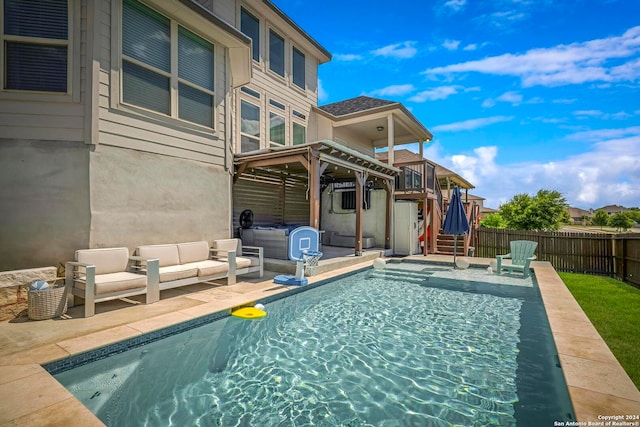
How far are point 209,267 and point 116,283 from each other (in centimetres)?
172

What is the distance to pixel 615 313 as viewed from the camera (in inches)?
207

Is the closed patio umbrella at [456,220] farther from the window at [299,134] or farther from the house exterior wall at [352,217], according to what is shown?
the window at [299,134]

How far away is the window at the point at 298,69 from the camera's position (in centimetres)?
1205

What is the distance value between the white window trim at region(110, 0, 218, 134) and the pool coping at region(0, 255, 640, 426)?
396cm

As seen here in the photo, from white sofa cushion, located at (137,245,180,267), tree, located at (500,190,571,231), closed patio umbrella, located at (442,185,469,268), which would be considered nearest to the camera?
white sofa cushion, located at (137,245,180,267)

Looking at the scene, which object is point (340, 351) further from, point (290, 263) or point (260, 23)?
point (260, 23)

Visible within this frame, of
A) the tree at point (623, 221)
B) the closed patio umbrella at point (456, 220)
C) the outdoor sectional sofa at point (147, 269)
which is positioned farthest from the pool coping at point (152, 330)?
the tree at point (623, 221)

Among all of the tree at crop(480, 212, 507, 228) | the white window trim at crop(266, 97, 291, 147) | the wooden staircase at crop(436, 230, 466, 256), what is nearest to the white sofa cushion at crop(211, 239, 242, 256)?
the white window trim at crop(266, 97, 291, 147)

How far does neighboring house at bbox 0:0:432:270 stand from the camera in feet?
16.6

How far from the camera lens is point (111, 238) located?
5.59 m

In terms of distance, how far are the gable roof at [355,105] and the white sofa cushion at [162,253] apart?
9551 mm

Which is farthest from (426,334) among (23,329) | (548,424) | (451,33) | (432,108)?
(432,108)

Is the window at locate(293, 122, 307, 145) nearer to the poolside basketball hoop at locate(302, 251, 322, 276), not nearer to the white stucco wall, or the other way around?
the white stucco wall

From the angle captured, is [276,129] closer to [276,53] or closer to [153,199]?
[276,53]
